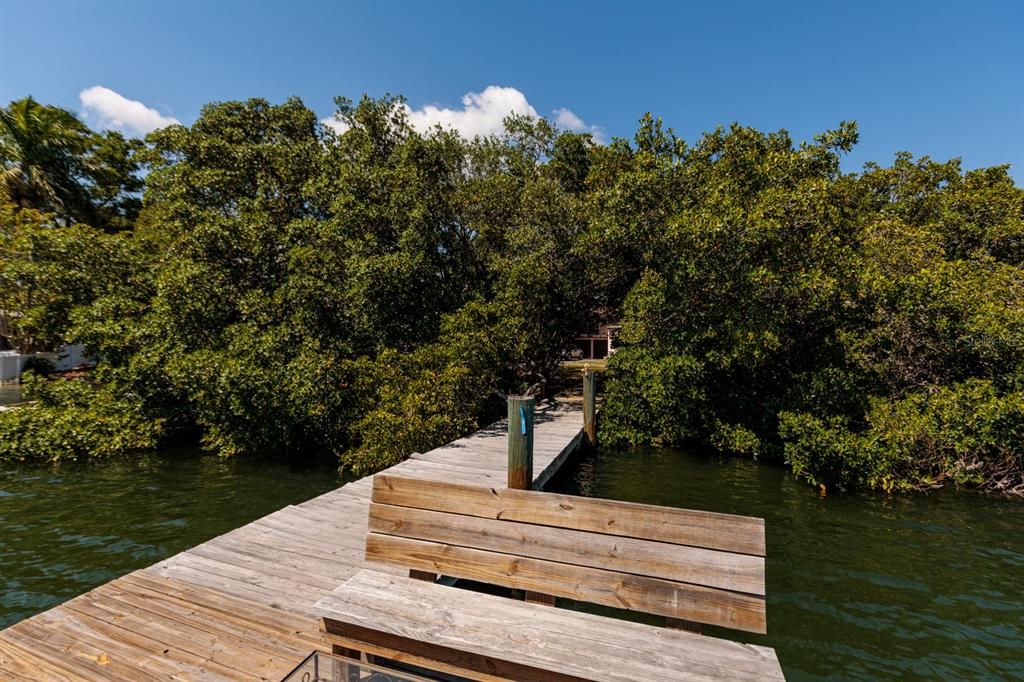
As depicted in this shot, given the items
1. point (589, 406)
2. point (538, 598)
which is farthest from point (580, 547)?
point (589, 406)

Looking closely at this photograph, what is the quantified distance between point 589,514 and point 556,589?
21.4 inches

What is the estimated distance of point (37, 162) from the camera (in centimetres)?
2667

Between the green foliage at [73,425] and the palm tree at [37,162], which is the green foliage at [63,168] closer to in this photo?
the palm tree at [37,162]

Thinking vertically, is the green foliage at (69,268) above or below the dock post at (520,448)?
above

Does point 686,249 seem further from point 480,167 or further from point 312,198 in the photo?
point 312,198

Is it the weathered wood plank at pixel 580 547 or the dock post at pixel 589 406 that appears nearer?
Result: the weathered wood plank at pixel 580 547

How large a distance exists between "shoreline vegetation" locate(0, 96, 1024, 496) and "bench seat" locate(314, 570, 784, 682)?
7703 mm

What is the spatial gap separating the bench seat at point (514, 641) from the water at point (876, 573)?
3439 millimetres

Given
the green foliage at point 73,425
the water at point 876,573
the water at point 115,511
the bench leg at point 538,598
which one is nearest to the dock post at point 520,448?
the bench leg at point 538,598

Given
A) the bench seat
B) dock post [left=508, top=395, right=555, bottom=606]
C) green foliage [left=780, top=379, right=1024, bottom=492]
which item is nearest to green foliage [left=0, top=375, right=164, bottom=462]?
dock post [left=508, top=395, right=555, bottom=606]

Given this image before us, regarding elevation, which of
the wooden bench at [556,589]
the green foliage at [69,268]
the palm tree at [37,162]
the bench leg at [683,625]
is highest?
the palm tree at [37,162]

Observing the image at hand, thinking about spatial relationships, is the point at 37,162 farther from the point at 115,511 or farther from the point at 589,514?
the point at 589,514

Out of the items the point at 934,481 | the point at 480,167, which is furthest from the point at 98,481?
the point at 934,481

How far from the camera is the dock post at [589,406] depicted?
13.1 m
